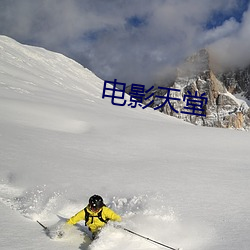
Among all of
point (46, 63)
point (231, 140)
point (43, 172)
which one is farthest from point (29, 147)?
point (46, 63)

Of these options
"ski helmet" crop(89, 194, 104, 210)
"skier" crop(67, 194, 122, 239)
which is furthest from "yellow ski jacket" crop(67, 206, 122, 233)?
"ski helmet" crop(89, 194, 104, 210)

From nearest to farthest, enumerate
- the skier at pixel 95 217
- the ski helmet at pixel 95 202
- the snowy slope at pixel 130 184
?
the snowy slope at pixel 130 184 < the ski helmet at pixel 95 202 < the skier at pixel 95 217

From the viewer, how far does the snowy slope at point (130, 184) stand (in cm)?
530

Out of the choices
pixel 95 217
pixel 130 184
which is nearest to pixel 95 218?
pixel 95 217

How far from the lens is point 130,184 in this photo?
25.7 ft

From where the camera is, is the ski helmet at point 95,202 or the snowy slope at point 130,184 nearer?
the snowy slope at point 130,184

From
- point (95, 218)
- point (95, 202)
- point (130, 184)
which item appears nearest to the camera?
point (95, 202)

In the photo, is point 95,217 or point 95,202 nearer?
point 95,202

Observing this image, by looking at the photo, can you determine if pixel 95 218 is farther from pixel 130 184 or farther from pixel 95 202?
pixel 130 184

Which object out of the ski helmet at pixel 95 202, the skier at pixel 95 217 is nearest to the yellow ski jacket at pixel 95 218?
the skier at pixel 95 217

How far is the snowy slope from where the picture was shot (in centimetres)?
530

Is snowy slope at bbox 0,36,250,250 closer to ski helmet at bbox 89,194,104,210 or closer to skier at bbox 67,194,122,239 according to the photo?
skier at bbox 67,194,122,239

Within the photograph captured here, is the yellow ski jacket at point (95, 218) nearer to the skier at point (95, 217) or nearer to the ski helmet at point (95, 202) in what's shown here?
the skier at point (95, 217)

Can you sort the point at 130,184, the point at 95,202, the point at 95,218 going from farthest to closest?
the point at 130,184
the point at 95,218
the point at 95,202
